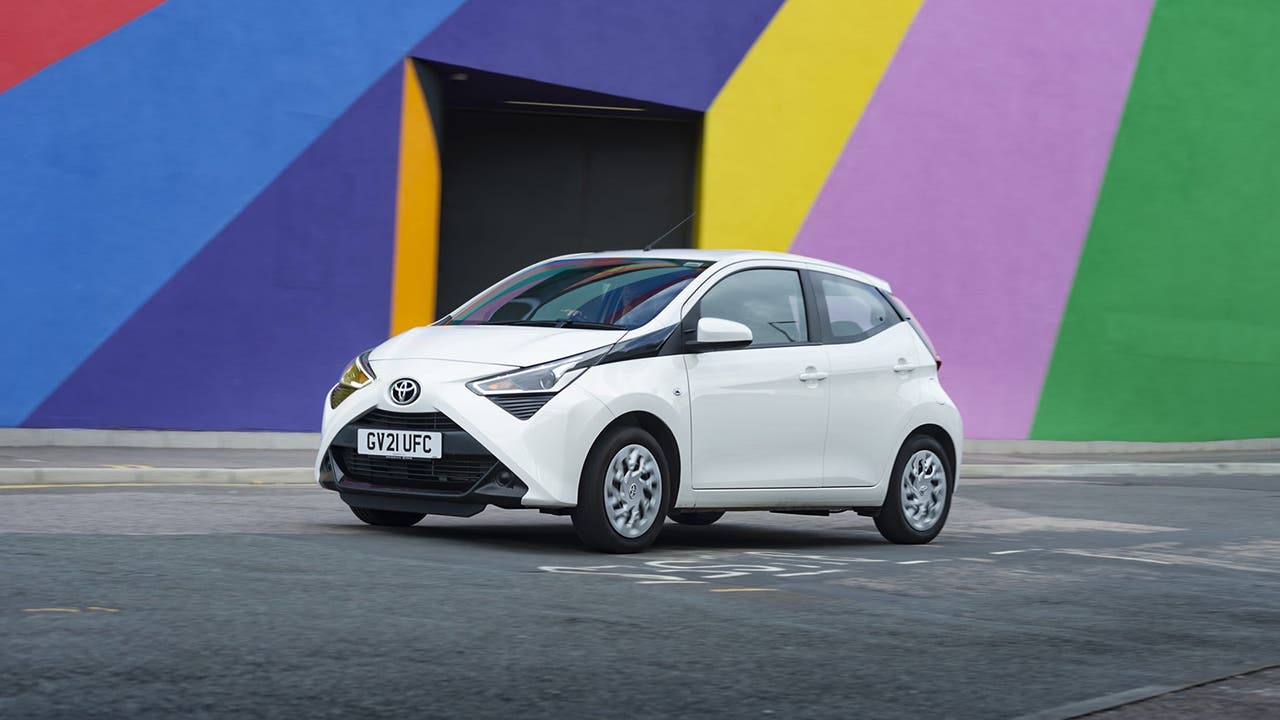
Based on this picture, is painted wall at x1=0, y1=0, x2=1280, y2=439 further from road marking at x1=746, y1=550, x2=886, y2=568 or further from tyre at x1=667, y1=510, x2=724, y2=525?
road marking at x1=746, y1=550, x2=886, y2=568

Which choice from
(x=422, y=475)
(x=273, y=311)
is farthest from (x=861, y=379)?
(x=273, y=311)

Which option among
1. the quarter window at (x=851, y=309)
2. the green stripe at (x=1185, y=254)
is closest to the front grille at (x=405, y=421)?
the quarter window at (x=851, y=309)

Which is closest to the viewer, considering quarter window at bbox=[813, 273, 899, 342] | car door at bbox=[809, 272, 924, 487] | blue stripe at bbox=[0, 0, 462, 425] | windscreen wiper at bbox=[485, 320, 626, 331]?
windscreen wiper at bbox=[485, 320, 626, 331]

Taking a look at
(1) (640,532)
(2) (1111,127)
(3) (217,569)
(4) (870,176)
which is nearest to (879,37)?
(4) (870,176)

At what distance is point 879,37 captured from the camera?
68.1 feet

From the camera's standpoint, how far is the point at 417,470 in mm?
8414

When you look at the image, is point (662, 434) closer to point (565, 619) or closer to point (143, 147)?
point (565, 619)

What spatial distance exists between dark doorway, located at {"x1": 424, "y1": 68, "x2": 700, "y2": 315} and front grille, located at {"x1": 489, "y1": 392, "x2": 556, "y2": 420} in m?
12.5

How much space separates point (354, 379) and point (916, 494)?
3820mm

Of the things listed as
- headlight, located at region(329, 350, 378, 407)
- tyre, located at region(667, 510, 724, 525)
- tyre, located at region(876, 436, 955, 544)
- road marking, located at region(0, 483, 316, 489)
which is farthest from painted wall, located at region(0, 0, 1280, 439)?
tyre, located at region(876, 436, 955, 544)

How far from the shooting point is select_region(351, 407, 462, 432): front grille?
27.2ft

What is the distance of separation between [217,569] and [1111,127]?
1805 centimetres

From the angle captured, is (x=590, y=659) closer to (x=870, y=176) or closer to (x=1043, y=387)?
(x=870, y=176)

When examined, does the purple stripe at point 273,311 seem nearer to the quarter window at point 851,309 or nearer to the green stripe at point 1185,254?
A: the quarter window at point 851,309
